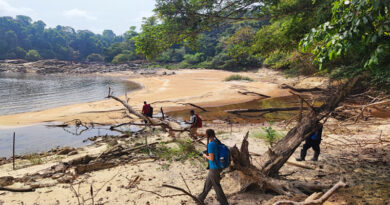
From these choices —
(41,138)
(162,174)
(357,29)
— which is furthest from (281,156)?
(41,138)

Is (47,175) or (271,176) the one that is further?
(47,175)

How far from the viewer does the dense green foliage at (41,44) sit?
280ft

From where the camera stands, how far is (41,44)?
9644 centimetres

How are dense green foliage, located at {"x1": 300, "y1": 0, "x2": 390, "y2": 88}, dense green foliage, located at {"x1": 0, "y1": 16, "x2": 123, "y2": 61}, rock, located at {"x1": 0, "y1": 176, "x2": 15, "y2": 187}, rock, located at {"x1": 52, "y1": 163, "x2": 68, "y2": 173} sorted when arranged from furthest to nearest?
dense green foliage, located at {"x1": 0, "y1": 16, "x2": 123, "y2": 61} < rock, located at {"x1": 52, "y1": 163, "x2": 68, "y2": 173} < rock, located at {"x1": 0, "y1": 176, "x2": 15, "y2": 187} < dense green foliage, located at {"x1": 300, "y1": 0, "x2": 390, "y2": 88}

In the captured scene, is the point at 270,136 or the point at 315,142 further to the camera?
the point at 270,136

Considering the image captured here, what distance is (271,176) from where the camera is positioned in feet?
19.6

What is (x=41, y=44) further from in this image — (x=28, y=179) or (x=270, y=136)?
(x=270, y=136)

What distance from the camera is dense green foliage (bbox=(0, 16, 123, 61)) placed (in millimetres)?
85375

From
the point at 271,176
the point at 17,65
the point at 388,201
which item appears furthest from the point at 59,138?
the point at 17,65

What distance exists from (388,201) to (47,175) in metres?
8.58

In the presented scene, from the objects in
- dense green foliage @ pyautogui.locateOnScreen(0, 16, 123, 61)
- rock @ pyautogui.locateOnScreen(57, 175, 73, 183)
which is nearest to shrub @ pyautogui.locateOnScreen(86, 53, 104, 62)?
dense green foliage @ pyautogui.locateOnScreen(0, 16, 123, 61)

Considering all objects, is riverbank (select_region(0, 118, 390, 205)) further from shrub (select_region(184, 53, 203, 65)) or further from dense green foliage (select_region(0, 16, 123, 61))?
dense green foliage (select_region(0, 16, 123, 61))

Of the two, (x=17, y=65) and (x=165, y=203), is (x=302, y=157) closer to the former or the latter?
(x=165, y=203)

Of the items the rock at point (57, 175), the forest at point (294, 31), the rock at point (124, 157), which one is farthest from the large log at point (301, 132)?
the rock at point (57, 175)
